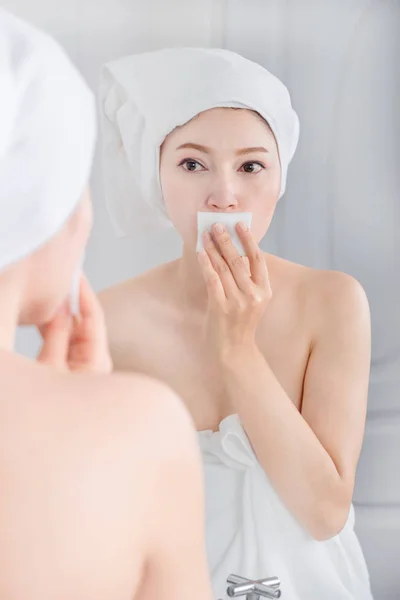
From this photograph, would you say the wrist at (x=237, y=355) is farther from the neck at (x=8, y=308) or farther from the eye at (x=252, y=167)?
the neck at (x=8, y=308)

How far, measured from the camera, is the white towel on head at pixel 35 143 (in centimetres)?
56

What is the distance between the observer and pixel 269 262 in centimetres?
144

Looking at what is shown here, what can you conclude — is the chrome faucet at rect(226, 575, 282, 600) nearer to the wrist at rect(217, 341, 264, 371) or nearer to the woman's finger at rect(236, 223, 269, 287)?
the wrist at rect(217, 341, 264, 371)

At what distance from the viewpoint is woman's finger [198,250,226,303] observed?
1297 millimetres

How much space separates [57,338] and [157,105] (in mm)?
686

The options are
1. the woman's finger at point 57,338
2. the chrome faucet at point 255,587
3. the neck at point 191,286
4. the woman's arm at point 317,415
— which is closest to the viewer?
the woman's finger at point 57,338

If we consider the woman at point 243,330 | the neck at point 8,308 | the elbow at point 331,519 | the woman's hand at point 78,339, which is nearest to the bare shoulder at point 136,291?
the woman at point 243,330

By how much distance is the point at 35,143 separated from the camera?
0.57 metres

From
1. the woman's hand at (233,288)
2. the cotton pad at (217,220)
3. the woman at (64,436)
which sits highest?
the cotton pad at (217,220)

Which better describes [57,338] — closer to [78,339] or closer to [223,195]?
[78,339]

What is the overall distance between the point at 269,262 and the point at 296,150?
0.21 meters

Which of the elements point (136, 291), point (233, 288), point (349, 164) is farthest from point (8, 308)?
point (349, 164)

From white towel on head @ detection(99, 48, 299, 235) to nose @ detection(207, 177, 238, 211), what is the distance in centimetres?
10

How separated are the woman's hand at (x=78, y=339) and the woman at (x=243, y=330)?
0.55 m
